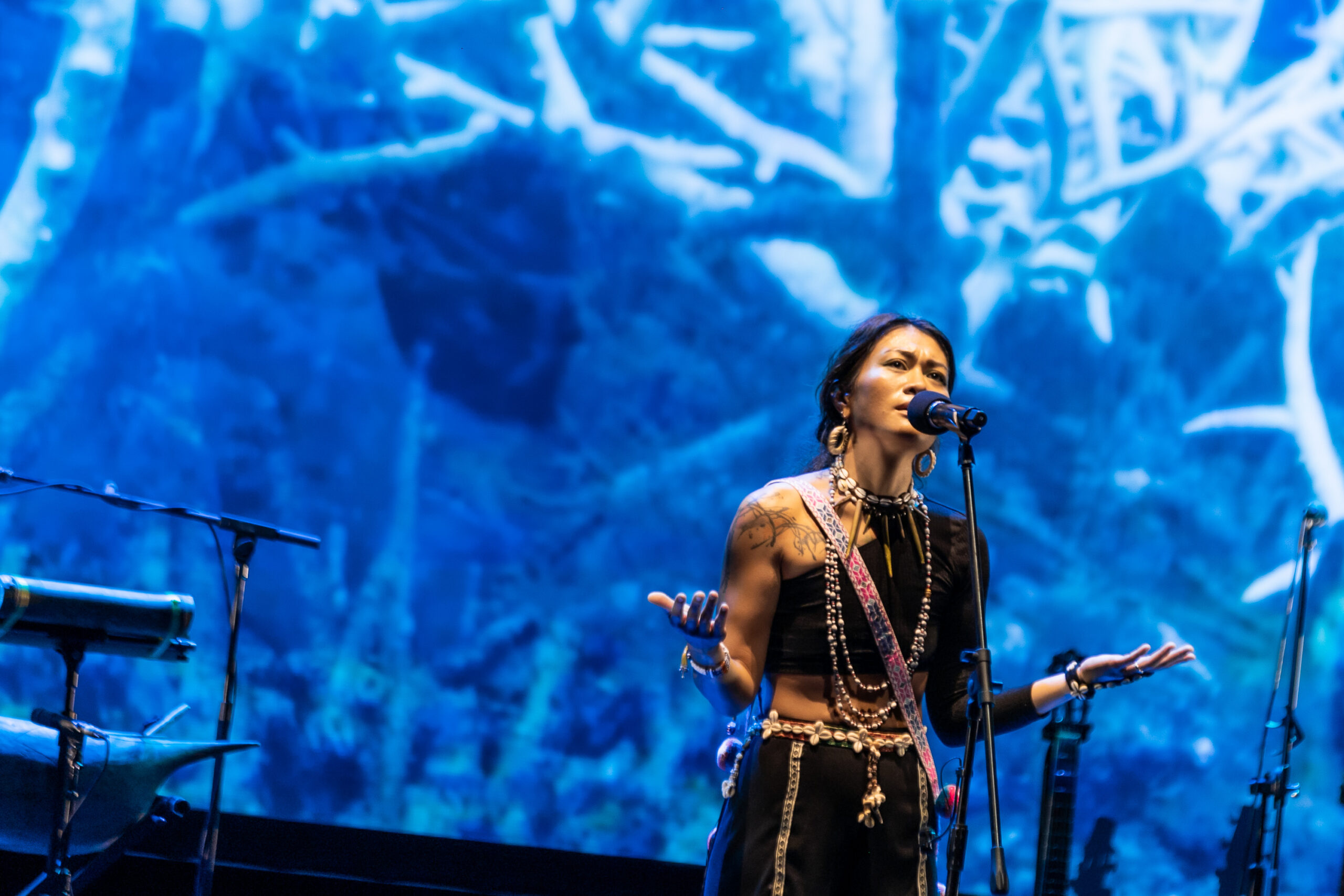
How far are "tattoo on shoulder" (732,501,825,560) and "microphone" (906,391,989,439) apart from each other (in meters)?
0.27

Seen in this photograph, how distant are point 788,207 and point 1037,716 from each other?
95.9 inches

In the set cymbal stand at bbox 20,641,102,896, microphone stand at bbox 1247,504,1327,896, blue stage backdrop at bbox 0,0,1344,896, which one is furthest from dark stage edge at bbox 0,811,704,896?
cymbal stand at bbox 20,641,102,896

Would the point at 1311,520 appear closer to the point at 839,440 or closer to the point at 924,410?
the point at 839,440

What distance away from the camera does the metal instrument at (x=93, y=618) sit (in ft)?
6.37

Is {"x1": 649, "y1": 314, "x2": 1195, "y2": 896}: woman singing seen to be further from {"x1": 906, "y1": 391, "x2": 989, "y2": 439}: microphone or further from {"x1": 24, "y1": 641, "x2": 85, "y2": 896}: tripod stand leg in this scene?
{"x1": 24, "y1": 641, "x2": 85, "y2": 896}: tripod stand leg

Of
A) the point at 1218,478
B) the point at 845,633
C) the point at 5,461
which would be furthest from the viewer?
the point at 1218,478

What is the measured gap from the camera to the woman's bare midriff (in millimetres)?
1964

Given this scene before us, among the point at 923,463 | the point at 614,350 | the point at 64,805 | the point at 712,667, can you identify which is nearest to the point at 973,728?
the point at 712,667

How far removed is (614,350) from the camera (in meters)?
3.98

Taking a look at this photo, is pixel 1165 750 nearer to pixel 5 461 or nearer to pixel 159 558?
pixel 159 558

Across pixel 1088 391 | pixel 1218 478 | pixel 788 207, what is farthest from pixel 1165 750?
pixel 788 207

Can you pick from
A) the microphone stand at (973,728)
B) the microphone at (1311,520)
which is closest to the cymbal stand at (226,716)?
the microphone stand at (973,728)

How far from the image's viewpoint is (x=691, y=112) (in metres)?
4.05

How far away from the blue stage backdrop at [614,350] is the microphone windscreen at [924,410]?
2049 millimetres
